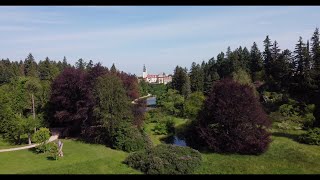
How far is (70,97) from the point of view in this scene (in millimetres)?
31094

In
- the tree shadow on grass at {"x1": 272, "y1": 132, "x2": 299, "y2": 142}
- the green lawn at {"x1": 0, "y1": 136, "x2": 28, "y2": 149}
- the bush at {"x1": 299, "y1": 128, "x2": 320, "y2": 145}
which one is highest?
the bush at {"x1": 299, "y1": 128, "x2": 320, "y2": 145}

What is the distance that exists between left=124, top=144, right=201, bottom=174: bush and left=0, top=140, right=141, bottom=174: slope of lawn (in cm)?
63

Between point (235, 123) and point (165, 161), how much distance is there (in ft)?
20.8

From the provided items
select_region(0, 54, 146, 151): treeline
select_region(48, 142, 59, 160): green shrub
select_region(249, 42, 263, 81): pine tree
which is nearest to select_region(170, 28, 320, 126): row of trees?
select_region(249, 42, 263, 81): pine tree

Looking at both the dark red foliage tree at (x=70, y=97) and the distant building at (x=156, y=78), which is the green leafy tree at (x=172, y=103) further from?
the distant building at (x=156, y=78)

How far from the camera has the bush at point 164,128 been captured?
104 feet

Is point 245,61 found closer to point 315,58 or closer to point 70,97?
point 315,58

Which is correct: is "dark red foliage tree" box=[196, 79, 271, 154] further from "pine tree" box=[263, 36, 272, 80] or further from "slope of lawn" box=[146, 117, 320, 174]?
"pine tree" box=[263, 36, 272, 80]

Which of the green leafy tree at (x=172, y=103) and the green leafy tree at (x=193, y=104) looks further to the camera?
the green leafy tree at (x=172, y=103)

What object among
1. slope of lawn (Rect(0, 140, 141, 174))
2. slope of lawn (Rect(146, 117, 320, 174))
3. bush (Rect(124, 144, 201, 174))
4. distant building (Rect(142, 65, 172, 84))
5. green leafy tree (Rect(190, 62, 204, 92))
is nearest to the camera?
slope of lawn (Rect(146, 117, 320, 174))

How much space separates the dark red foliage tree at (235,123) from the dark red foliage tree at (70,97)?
410 inches

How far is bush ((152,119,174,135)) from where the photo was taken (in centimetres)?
3164

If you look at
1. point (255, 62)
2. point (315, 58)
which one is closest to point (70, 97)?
point (315, 58)

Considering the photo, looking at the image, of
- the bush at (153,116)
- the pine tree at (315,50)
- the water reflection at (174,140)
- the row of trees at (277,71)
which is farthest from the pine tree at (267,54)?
the water reflection at (174,140)
